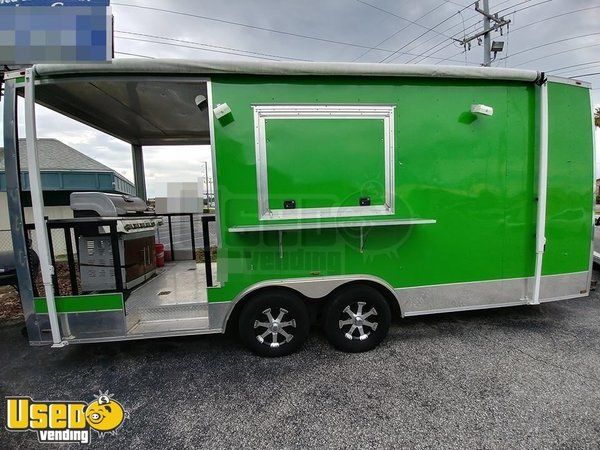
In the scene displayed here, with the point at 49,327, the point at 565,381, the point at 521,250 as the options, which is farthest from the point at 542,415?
the point at 49,327

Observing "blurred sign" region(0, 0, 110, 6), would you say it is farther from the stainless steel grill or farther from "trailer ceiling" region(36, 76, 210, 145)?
the stainless steel grill

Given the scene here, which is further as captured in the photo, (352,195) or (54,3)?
(54,3)

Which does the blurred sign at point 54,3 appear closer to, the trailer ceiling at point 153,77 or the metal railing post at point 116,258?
the trailer ceiling at point 153,77

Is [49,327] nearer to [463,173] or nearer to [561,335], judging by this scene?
[463,173]

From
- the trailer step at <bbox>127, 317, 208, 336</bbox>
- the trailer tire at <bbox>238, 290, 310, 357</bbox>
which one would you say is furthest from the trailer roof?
the trailer step at <bbox>127, 317, 208, 336</bbox>

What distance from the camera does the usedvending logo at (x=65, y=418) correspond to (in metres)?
2.27

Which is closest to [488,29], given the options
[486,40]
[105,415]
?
[486,40]

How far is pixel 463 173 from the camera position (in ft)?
10.4

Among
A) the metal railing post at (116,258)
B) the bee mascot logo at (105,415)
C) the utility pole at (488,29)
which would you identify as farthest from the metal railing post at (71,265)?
the utility pole at (488,29)

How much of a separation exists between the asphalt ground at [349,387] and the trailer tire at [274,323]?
6.4 inches

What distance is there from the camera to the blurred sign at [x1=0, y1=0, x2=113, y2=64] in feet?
9.14

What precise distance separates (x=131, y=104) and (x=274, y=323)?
328cm

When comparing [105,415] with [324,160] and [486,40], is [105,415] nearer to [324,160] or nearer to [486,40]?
[324,160]

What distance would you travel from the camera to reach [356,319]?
318cm
